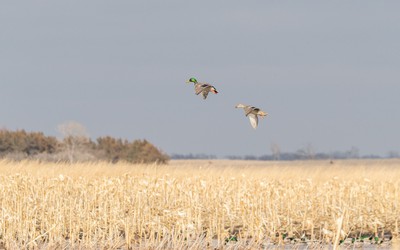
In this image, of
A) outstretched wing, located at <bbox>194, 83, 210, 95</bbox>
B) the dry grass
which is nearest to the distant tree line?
the dry grass

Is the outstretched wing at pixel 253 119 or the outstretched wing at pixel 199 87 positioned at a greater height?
the outstretched wing at pixel 199 87

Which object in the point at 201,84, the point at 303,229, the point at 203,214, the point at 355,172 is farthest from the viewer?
the point at 355,172

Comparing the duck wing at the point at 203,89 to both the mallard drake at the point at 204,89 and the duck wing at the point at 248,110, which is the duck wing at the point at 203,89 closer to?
the mallard drake at the point at 204,89

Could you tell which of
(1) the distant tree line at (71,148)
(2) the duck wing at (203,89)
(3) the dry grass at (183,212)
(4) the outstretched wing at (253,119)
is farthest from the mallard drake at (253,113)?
(1) the distant tree line at (71,148)

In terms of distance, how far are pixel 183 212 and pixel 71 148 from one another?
145 ft

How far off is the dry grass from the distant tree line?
106 feet

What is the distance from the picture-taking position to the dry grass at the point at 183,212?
13.1m

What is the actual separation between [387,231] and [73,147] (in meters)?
42.3

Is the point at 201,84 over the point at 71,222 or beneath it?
over

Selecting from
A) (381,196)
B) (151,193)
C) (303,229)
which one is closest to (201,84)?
(303,229)

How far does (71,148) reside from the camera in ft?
187

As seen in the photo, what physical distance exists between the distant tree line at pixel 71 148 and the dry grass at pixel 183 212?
32.2 meters

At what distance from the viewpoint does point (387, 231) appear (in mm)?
16109

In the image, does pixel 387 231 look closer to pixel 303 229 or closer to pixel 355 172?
pixel 303 229
